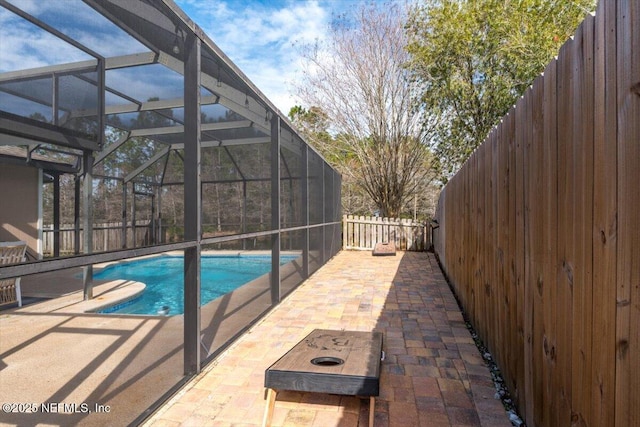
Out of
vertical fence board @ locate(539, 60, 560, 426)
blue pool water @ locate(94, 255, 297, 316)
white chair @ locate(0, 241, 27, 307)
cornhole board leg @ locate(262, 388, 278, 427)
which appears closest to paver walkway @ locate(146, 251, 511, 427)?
cornhole board leg @ locate(262, 388, 278, 427)

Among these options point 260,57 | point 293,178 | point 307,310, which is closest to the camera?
point 307,310

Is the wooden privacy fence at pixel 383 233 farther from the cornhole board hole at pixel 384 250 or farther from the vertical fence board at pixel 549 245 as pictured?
the vertical fence board at pixel 549 245

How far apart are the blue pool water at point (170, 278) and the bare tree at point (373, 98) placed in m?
7.36

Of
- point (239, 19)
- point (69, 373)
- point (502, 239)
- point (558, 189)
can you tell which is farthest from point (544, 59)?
point (69, 373)

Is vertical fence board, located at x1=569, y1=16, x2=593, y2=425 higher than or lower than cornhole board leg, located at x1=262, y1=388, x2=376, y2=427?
higher

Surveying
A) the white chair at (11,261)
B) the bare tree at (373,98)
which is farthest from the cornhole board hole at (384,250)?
the white chair at (11,261)

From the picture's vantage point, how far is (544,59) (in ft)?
30.3

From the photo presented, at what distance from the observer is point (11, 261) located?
3283 mm

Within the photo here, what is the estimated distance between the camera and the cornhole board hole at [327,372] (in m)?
1.93

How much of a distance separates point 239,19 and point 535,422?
10.1m

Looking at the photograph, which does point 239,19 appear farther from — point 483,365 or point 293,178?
point 483,365

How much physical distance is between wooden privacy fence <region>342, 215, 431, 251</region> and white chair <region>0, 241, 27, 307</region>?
8.32m

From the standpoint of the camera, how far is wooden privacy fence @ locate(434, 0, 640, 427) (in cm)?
98

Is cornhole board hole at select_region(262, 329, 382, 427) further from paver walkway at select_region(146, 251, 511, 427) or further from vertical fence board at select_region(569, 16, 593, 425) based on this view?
vertical fence board at select_region(569, 16, 593, 425)
